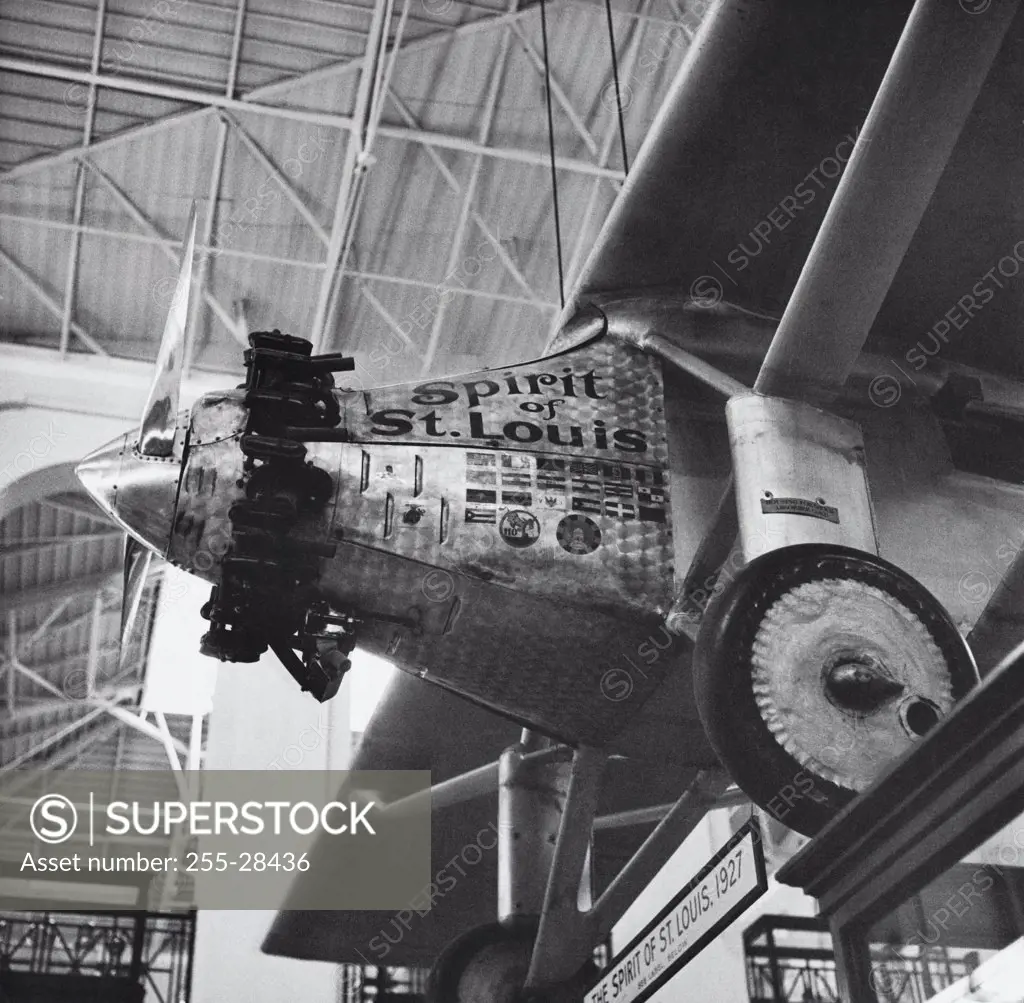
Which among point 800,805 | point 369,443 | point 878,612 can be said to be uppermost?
point 369,443

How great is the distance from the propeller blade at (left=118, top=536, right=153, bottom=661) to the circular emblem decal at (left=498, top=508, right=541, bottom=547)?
1527mm

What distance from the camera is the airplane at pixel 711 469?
152 inches

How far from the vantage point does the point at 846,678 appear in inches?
144

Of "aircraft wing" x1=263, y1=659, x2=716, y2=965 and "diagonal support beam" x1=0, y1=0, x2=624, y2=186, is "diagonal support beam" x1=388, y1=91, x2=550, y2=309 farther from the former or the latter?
"aircraft wing" x1=263, y1=659, x2=716, y2=965

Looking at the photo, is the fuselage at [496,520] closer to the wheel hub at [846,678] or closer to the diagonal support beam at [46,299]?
the wheel hub at [846,678]

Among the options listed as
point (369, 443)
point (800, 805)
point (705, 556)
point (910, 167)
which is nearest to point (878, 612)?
point (800, 805)

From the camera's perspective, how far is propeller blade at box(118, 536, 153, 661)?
17.0 ft

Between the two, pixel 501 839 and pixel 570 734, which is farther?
pixel 501 839

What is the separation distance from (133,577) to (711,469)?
256 cm

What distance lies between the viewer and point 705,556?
4973mm

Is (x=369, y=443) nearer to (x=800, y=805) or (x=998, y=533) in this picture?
(x=800, y=805)

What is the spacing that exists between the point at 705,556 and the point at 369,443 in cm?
145

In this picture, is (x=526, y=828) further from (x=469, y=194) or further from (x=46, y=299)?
(x=46, y=299)

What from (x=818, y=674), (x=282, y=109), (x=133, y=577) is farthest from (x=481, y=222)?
(x=818, y=674)
